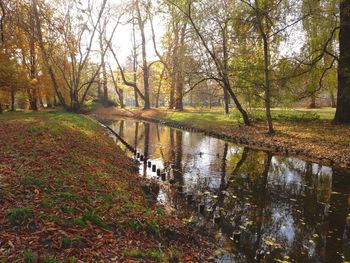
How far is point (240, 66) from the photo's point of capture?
22578 millimetres

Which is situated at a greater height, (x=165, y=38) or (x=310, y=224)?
(x=165, y=38)

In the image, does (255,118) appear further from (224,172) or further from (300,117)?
(224,172)

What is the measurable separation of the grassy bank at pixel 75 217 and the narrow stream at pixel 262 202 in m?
1.06

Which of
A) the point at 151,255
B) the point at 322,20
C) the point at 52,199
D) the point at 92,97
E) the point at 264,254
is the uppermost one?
the point at 322,20

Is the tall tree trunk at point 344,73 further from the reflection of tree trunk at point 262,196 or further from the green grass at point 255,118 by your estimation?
the reflection of tree trunk at point 262,196

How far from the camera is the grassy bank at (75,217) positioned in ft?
14.9

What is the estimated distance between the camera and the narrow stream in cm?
637

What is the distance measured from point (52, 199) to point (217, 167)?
8.80 m

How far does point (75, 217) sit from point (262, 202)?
A: 18.9ft

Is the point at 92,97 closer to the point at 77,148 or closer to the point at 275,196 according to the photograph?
the point at 77,148

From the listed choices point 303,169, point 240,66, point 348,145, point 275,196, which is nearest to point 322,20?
point 240,66

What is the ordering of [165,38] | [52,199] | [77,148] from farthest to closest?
[165,38], [77,148], [52,199]

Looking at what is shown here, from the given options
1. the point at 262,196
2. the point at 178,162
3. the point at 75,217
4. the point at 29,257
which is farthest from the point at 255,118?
the point at 29,257

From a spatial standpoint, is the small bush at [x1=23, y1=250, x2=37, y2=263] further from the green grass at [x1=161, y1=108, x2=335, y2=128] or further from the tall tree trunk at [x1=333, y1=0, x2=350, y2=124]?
the green grass at [x1=161, y1=108, x2=335, y2=128]
